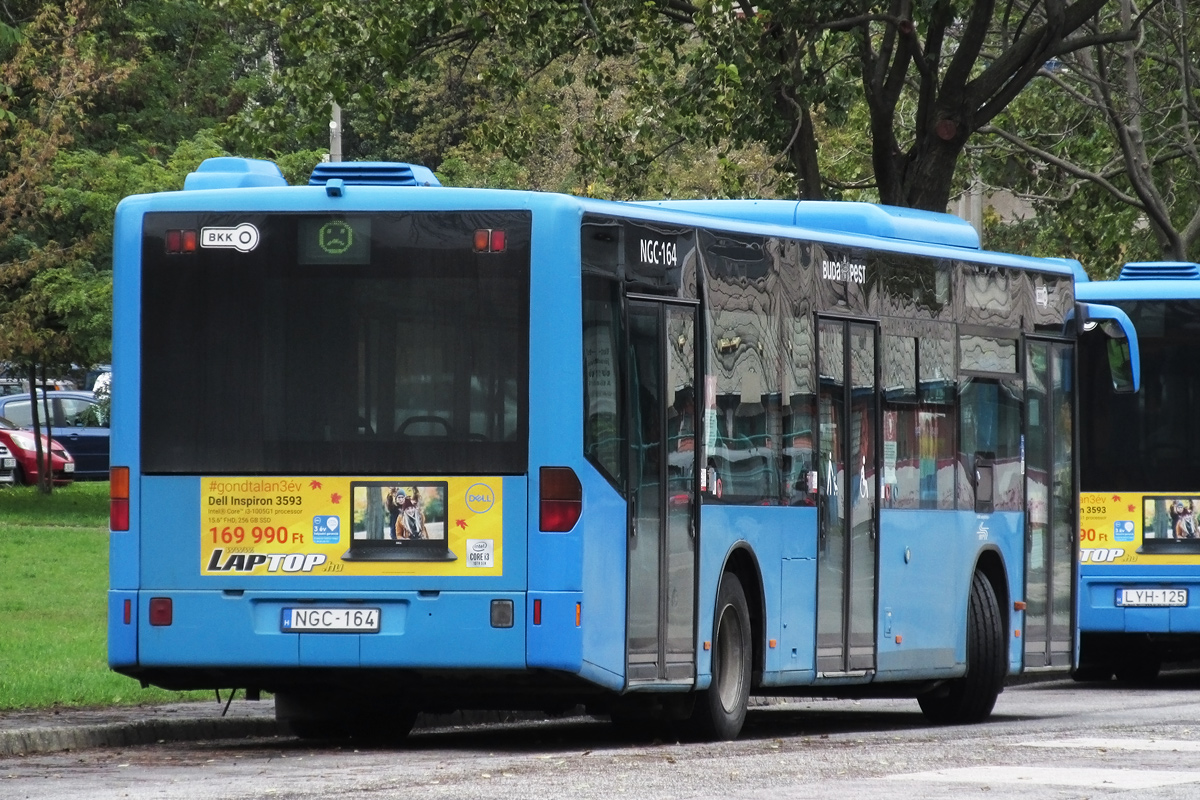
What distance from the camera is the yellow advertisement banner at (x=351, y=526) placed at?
35.9 feet

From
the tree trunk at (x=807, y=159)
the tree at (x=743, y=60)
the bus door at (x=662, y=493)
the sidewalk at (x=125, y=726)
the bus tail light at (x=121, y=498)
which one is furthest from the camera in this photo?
the tree trunk at (x=807, y=159)

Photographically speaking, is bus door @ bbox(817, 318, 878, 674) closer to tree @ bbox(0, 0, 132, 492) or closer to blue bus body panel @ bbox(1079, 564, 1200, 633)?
blue bus body panel @ bbox(1079, 564, 1200, 633)

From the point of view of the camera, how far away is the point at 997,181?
34156mm

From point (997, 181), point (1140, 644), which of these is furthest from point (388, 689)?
point (997, 181)

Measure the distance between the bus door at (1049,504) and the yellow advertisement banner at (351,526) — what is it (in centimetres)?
593

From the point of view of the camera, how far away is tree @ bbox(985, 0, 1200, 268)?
2786cm

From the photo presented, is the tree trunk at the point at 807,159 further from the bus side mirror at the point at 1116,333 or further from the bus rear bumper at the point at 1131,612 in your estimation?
the bus side mirror at the point at 1116,333

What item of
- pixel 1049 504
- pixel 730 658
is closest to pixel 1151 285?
pixel 1049 504

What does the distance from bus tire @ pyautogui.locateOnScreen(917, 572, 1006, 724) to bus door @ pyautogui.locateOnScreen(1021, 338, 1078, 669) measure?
1.96 ft

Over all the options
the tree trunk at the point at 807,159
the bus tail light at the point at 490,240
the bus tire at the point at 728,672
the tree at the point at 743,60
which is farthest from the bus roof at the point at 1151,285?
the bus tail light at the point at 490,240

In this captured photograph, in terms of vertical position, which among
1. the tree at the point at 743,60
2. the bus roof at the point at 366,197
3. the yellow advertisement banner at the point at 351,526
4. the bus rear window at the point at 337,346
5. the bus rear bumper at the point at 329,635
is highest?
the tree at the point at 743,60

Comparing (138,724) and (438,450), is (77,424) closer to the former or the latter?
(138,724)

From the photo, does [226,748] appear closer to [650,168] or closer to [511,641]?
[511,641]

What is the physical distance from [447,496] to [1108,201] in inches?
995
